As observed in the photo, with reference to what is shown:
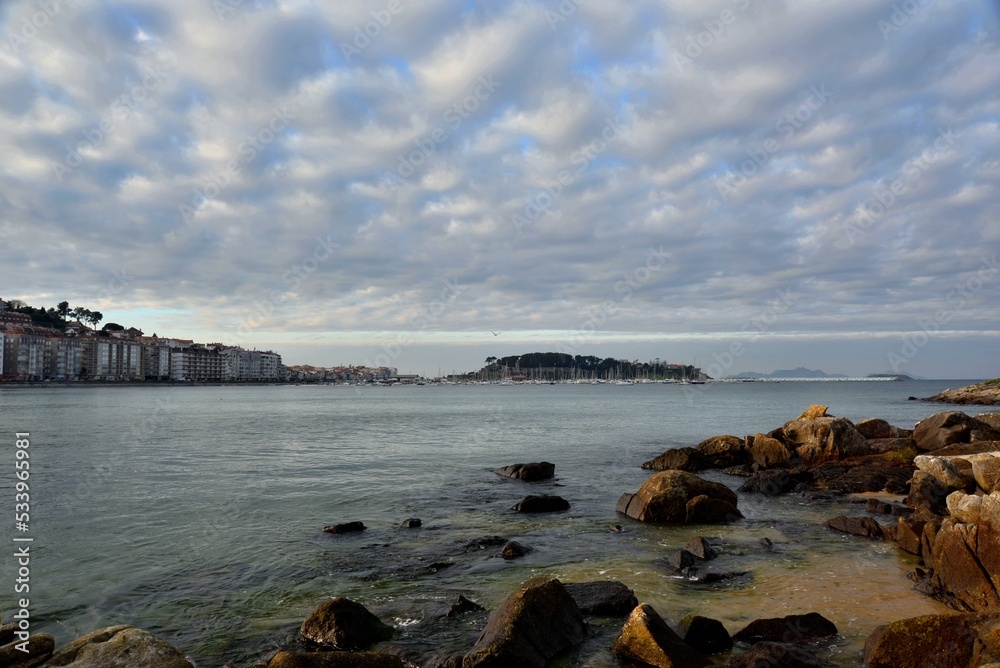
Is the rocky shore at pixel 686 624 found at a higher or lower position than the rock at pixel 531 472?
higher

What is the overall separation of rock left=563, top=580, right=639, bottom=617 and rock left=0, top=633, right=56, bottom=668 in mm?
7773

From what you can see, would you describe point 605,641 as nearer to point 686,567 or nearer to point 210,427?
point 686,567

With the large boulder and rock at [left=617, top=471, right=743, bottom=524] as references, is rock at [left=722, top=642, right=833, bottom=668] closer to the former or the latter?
the large boulder

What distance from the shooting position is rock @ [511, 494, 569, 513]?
1909cm

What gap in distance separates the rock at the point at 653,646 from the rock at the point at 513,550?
207 inches

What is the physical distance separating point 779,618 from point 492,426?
1904 inches

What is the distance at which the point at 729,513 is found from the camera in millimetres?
17578

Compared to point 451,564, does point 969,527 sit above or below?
above

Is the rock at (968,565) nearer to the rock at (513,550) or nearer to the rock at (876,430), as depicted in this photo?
the rock at (513,550)

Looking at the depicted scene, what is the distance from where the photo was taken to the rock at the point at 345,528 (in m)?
16.5

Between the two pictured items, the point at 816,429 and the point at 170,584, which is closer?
the point at 170,584

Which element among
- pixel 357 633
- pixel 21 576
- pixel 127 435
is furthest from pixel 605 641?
pixel 127 435

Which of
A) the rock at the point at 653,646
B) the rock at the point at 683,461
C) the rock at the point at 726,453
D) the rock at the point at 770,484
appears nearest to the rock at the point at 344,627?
the rock at the point at 653,646

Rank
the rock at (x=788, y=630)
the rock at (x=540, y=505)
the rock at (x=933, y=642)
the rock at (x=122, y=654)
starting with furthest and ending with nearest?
the rock at (x=540, y=505)
the rock at (x=788, y=630)
the rock at (x=933, y=642)
the rock at (x=122, y=654)
